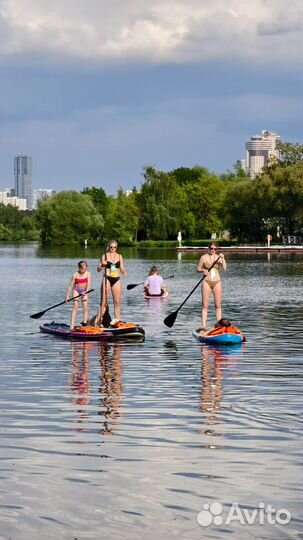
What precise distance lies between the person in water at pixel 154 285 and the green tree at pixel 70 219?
12616 centimetres

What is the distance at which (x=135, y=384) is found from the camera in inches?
642

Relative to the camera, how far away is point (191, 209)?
482 ft

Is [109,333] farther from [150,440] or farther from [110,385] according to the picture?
[150,440]

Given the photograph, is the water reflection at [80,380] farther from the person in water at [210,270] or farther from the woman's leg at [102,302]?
the person in water at [210,270]

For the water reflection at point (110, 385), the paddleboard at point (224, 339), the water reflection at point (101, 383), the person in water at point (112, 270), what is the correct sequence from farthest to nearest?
1. the person in water at point (112, 270)
2. the paddleboard at point (224, 339)
3. the water reflection at point (101, 383)
4. the water reflection at point (110, 385)

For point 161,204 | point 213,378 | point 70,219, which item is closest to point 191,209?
point 161,204

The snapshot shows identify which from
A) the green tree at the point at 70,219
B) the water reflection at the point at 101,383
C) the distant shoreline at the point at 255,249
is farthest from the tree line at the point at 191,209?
the water reflection at the point at 101,383

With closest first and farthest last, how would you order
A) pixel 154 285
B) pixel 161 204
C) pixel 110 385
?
1. pixel 110 385
2. pixel 154 285
3. pixel 161 204

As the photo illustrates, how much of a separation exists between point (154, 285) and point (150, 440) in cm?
2663

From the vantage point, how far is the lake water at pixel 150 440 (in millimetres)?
9195

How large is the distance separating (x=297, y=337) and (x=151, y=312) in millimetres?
9000

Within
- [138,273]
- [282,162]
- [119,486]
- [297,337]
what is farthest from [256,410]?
[282,162]

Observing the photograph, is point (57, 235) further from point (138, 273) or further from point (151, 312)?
point (151, 312)

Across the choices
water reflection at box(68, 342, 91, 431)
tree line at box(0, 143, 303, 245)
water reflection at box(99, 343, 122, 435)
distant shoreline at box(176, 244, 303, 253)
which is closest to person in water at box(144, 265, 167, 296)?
water reflection at box(68, 342, 91, 431)
